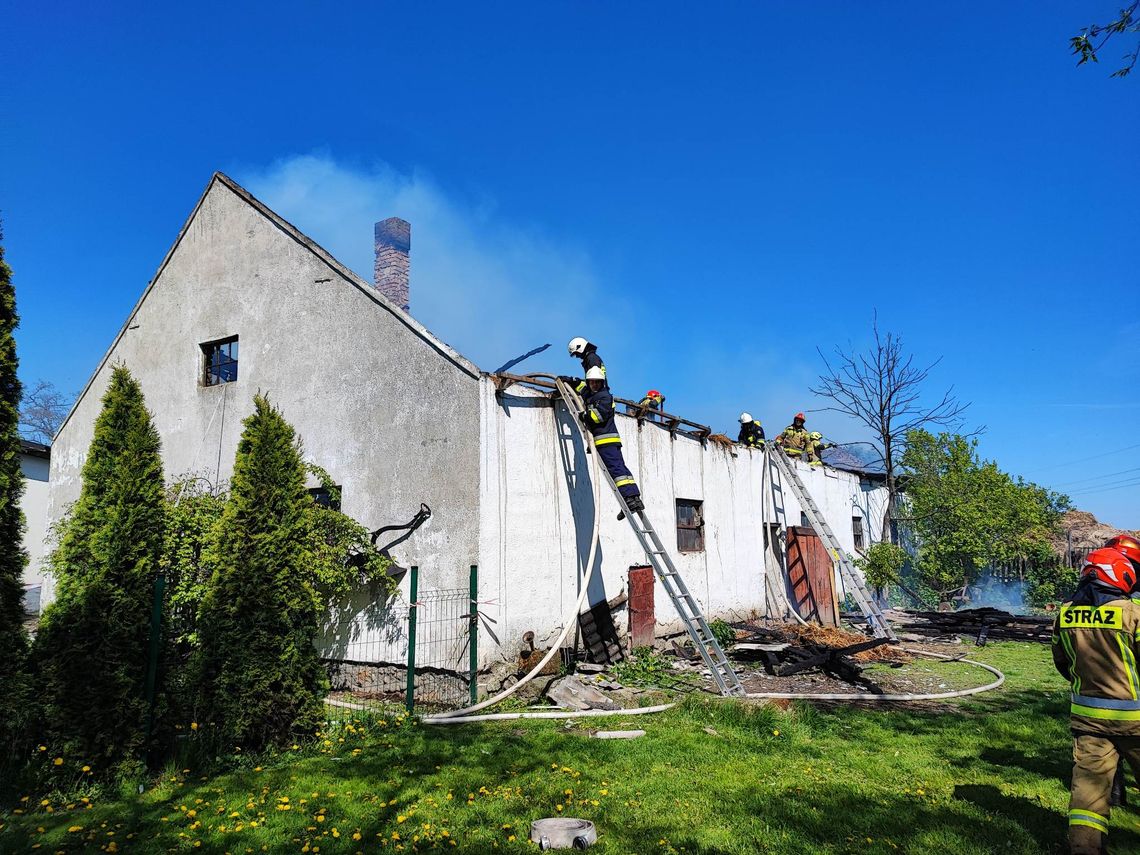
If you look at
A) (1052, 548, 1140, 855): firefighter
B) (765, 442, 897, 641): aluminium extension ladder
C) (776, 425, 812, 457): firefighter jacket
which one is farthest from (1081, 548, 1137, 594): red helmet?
(776, 425, 812, 457): firefighter jacket

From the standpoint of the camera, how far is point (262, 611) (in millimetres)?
6527

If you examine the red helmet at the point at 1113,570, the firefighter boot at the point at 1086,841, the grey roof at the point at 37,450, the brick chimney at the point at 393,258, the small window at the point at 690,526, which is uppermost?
the brick chimney at the point at 393,258

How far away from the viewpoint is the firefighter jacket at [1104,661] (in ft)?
12.7

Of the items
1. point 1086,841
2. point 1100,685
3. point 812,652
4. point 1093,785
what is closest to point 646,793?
point 1086,841

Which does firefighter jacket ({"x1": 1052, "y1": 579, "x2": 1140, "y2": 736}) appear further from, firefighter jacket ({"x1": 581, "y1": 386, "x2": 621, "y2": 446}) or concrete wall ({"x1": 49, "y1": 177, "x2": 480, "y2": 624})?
concrete wall ({"x1": 49, "y1": 177, "x2": 480, "y2": 624})

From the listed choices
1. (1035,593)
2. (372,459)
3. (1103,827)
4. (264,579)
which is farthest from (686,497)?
(1035,593)

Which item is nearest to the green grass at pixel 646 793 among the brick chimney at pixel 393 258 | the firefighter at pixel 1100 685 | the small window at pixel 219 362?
the firefighter at pixel 1100 685

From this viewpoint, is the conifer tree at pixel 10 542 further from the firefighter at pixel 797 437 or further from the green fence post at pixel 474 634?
the firefighter at pixel 797 437

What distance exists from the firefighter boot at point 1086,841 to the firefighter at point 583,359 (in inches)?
262

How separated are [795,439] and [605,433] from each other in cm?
932

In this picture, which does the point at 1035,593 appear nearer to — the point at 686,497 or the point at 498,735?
the point at 686,497

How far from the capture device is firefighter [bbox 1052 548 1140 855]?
380 cm

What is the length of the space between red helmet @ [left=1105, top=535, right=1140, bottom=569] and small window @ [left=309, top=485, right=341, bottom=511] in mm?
8396

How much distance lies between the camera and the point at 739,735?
652 centimetres
